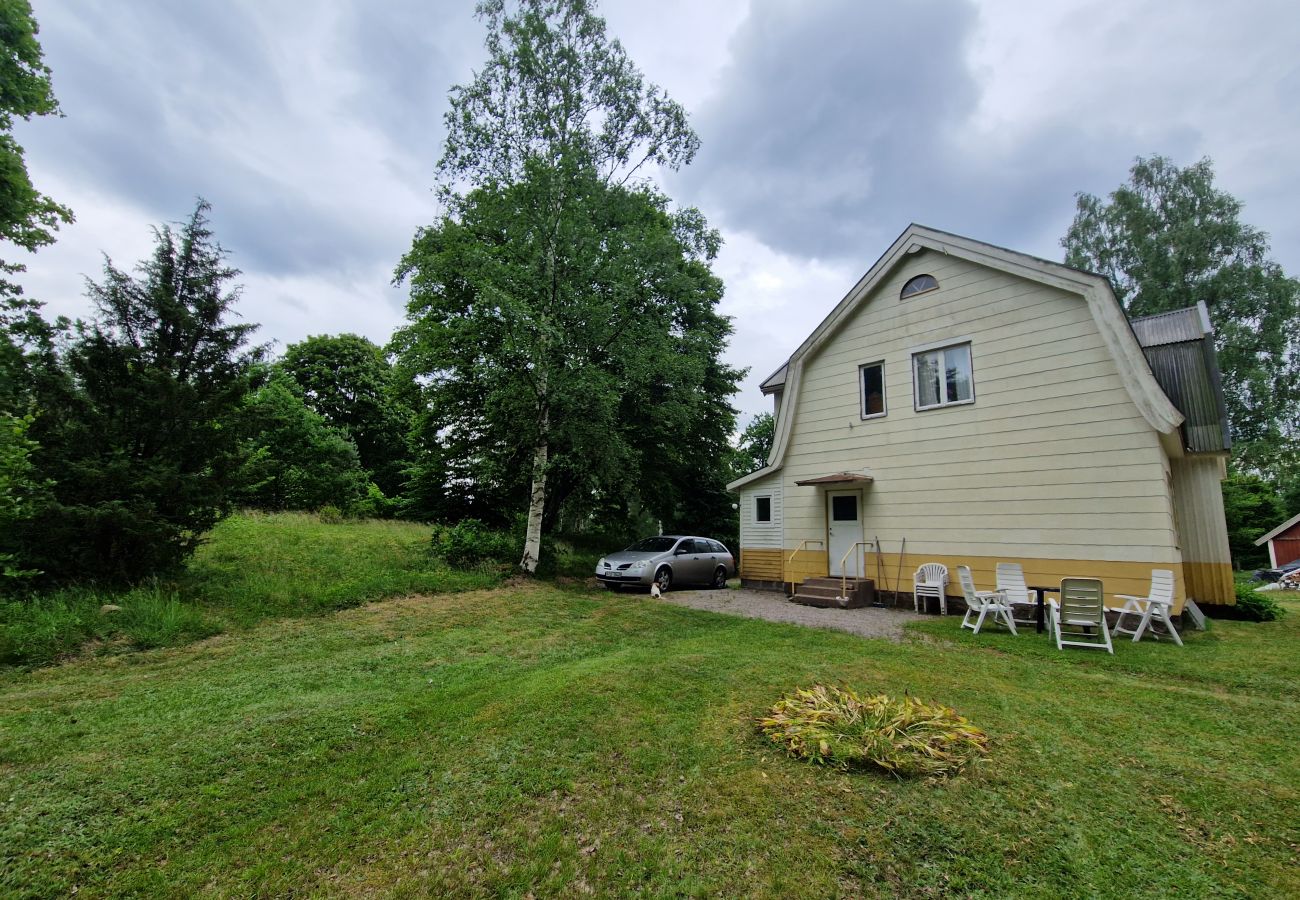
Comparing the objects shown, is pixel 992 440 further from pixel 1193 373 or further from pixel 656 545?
pixel 656 545

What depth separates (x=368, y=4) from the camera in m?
9.23

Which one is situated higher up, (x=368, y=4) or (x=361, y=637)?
(x=368, y=4)

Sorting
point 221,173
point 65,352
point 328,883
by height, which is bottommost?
point 328,883

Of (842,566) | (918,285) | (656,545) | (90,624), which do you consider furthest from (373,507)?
(918,285)

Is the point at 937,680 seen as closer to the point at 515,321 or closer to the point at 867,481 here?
the point at 867,481

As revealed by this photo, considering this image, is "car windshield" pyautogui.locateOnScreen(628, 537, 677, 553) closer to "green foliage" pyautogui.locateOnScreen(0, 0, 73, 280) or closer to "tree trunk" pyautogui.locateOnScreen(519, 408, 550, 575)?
"tree trunk" pyautogui.locateOnScreen(519, 408, 550, 575)

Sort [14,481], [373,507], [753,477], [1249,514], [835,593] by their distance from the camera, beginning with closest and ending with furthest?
[14,481] < [835,593] < [753,477] < [373,507] < [1249,514]

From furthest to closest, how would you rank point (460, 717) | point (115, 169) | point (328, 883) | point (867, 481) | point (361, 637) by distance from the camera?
point (867, 481), point (115, 169), point (361, 637), point (460, 717), point (328, 883)

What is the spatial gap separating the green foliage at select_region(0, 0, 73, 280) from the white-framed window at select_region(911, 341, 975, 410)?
15.7m

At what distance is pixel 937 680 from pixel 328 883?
509cm

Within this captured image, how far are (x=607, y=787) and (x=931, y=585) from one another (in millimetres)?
8675

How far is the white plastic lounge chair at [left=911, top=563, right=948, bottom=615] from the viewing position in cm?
970

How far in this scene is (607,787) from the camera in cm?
309

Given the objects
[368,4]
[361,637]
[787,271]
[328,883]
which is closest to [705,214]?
[787,271]
